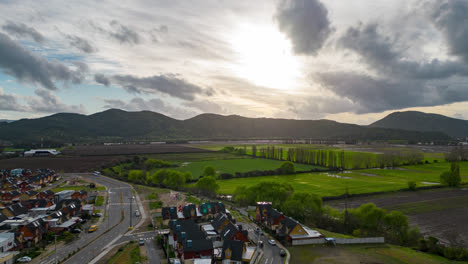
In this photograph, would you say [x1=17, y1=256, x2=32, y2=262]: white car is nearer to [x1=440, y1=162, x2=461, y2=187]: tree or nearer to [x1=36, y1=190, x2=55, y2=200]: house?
[x1=36, y1=190, x2=55, y2=200]: house

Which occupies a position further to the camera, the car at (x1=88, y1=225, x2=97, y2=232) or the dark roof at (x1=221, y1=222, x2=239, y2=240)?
the car at (x1=88, y1=225, x2=97, y2=232)

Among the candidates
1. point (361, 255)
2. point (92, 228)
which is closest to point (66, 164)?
point (92, 228)

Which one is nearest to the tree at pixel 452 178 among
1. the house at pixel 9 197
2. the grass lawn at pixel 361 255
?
the grass lawn at pixel 361 255

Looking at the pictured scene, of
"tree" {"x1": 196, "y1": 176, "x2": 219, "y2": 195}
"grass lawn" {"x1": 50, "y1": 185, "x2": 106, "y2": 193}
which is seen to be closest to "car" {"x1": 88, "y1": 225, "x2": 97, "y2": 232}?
"tree" {"x1": 196, "y1": 176, "x2": 219, "y2": 195}

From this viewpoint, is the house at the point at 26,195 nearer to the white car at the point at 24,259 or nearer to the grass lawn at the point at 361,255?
the white car at the point at 24,259

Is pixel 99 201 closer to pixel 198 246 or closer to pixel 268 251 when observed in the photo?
pixel 198 246

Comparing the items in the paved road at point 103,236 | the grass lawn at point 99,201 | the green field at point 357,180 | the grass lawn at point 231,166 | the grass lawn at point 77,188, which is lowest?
the paved road at point 103,236
